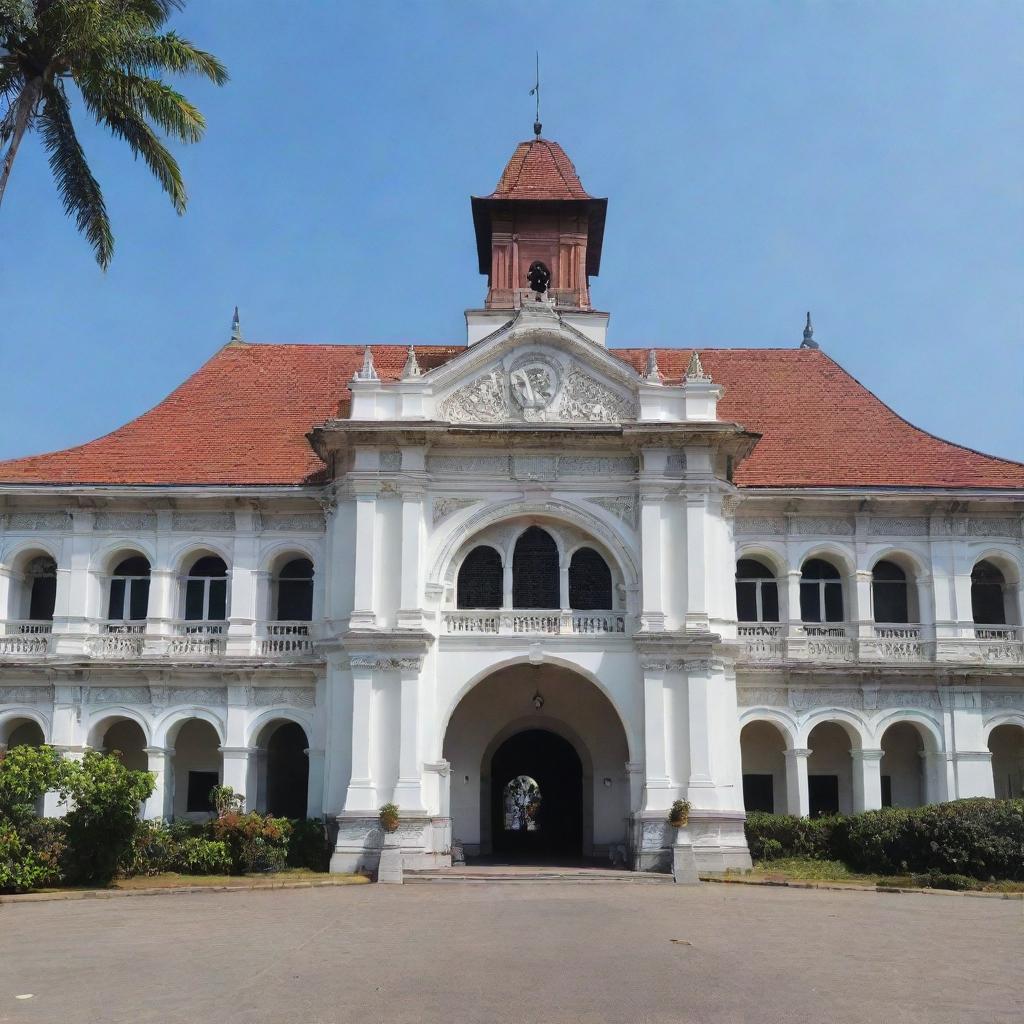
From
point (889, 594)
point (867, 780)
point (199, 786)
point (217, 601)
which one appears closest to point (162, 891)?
point (199, 786)

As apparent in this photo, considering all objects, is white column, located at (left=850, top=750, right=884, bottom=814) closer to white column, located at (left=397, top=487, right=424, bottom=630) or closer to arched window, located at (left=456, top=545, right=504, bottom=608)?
arched window, located at (left=456, top=545, right=504, bottom=608)

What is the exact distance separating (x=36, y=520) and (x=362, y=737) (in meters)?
10.2

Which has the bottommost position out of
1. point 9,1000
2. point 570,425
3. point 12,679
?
point 9,1000

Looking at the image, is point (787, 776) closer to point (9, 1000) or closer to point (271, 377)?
point (271, 377)

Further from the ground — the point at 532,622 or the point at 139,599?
the point at 139,599

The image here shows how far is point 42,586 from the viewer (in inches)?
1172

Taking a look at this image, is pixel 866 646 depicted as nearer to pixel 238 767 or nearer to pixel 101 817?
pixel 238 767

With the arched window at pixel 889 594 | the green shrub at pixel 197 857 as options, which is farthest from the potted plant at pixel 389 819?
the arched window at pixel 889 594

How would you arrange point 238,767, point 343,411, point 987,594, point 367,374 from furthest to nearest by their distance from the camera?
point 343,411, point 987,594, point 238,767, point 367,374

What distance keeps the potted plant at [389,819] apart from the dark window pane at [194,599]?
7832 mm

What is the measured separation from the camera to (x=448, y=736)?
28.4 meters

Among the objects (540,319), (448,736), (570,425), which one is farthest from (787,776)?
(540,319)

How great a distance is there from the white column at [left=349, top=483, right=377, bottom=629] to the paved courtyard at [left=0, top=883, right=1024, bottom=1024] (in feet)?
21.3

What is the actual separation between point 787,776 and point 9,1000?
20.2 m
